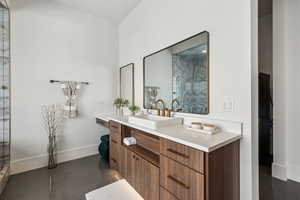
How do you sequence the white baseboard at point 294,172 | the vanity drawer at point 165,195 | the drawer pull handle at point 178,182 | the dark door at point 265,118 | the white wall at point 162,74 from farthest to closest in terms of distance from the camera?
the dark door at point 265,118 → the white wall at point 162,74 → the white baseboard at point 294,172 → the vanity drawer at point 165,195 → the drawer pull handle at point 178,182

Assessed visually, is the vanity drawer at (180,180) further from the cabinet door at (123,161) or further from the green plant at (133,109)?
the green plant at (133,109)

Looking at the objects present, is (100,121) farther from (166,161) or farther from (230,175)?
(230,175)

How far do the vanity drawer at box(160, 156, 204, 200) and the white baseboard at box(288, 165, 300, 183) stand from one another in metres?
1.89

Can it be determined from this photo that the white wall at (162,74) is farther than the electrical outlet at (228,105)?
Yes

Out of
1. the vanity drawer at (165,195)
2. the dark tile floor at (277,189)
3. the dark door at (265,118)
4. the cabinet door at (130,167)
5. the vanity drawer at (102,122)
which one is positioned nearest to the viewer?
the vanity drawer at (165,195)

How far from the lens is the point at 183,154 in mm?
1229

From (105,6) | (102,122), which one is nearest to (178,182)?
(102,122)

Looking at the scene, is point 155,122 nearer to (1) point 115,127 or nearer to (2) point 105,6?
(1) point 115,127

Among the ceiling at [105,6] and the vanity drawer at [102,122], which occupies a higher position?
the ceiling at [105,6]

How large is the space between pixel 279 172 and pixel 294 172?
17cm

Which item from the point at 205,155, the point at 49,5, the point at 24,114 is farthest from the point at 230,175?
the point at 49,5

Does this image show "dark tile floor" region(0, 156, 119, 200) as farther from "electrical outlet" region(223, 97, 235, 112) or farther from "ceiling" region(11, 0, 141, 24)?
"ceiling" region(11, 0, 141, 24)

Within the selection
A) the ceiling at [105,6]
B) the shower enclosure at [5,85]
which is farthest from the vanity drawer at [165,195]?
the ceiling at [105,6]

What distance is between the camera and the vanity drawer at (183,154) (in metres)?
1.11
